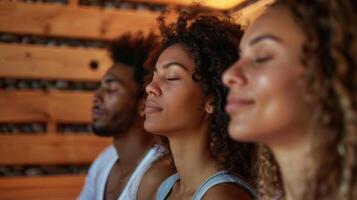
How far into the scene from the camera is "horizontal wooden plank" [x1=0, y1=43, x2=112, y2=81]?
2531 millimetres

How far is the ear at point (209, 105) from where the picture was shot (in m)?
1.43

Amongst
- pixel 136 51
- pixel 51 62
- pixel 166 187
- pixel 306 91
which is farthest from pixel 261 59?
pixel 51 62

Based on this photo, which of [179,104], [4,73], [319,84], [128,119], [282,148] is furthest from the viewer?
[4,73]

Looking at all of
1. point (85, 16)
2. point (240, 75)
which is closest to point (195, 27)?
point (240, 75)

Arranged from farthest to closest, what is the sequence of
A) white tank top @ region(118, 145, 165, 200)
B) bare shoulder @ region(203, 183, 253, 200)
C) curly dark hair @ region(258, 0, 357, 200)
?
white tank top @ region(118, 145, 165, 200) < bare shoulder @ region(203, 183, 253, 200) < curly dark hair @ region(258, 0, 357, 200)

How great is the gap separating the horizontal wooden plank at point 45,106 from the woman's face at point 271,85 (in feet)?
6.10

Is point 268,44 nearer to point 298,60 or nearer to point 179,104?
point 298,60

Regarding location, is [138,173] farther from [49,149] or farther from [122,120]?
[49,149]

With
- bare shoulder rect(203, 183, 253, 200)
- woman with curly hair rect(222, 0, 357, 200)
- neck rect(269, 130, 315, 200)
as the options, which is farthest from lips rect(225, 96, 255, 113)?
bare shoulder rect(203, 183, 253, 200)

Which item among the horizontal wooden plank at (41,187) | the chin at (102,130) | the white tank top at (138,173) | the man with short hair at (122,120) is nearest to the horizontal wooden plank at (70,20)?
the man with short hair at (122,120)

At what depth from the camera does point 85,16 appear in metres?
2.66

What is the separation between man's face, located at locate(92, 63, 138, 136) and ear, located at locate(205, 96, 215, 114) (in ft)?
2.60

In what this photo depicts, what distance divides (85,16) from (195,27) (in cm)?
130

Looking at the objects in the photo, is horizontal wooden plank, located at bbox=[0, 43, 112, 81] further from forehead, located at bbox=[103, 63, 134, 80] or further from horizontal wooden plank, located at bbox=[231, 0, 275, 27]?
horizontal wooden plank, located at bbox=[231, 0, 275, 27]
